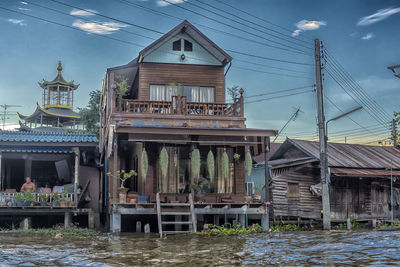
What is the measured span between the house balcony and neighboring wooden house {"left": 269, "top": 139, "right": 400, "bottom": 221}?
234 inches

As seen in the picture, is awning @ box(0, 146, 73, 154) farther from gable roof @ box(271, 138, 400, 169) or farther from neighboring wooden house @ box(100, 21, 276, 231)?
gable roof @ box(271, 138, 400, 169)

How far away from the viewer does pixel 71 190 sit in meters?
24.0

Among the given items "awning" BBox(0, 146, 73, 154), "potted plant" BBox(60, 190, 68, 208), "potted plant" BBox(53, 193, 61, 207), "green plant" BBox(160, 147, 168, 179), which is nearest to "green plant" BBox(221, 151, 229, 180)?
"green plant" BBox(160, 147, 168, 179)

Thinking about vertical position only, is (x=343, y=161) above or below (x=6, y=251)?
above

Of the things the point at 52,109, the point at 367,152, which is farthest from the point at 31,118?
the point at 367,152

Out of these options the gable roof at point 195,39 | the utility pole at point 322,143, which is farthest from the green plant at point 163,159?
the utility pole at point 322,143

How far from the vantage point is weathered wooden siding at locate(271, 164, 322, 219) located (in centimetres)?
2798

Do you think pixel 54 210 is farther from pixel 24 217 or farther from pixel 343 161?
pixel 343 161

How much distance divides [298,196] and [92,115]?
71.1 ft

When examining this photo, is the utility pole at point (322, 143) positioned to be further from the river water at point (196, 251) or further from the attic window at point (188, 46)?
the attic window at point (188, 46)

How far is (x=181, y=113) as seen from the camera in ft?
76.8

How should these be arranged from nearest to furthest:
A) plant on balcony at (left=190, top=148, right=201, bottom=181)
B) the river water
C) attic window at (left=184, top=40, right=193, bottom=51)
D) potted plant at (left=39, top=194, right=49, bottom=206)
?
1. the river water
2. plant on balcony at (left=190, top=148, right=201, bottom=181)
3. potted plant at (left=39, top=194, right=49, bottom=206)
4. attic window at (left=184, top=40, right=193, bottom=51)

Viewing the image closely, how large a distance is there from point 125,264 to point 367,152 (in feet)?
82.9

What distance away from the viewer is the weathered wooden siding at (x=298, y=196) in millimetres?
27981
